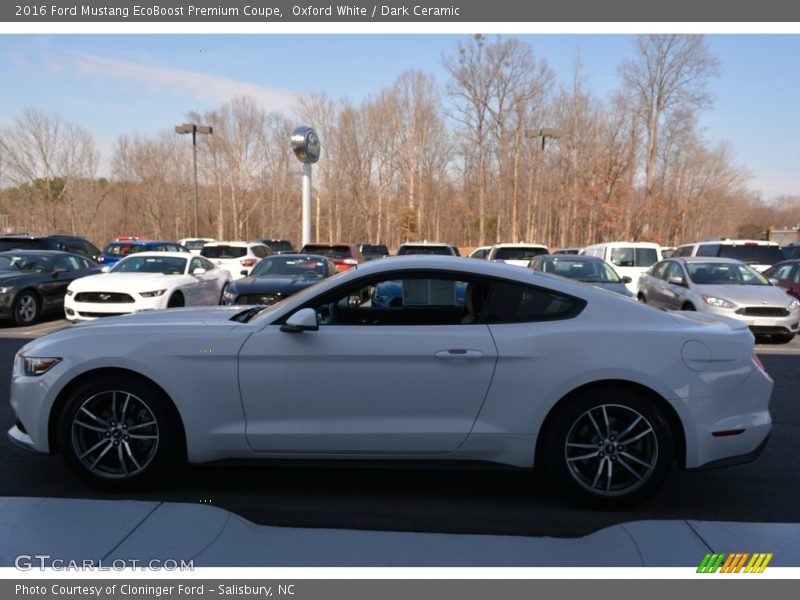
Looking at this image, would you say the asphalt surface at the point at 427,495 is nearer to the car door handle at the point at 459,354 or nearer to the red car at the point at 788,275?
the car door handle at the point at 459,354

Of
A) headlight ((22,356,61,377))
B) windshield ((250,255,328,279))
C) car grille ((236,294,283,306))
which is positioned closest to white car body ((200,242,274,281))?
windshield ((250,255,328,279))

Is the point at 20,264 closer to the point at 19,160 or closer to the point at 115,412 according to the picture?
the point at 115,412

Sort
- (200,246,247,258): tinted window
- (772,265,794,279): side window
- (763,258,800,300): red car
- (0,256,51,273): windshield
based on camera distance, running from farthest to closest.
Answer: (200,246,247,258): tinted window → (772,265,794,279): side window → (0,256,51,273): windshield → (763,258,800,300): red car

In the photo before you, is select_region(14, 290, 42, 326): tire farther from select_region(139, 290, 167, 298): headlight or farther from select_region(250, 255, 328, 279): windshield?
select_region(250, 255, 328, 279): windshield

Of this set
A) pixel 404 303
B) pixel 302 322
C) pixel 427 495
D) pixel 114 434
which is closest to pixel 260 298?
pixel 404 303

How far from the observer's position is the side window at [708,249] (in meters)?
15.9

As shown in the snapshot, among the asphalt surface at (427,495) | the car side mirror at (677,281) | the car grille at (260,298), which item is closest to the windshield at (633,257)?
the car side mirror at (677,281)

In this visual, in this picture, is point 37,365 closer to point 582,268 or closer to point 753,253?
point 582,268

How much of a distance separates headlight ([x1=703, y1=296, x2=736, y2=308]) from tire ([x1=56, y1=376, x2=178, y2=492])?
33.0 feet

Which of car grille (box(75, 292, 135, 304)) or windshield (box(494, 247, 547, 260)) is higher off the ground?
windshield (box(494, 247, 547, 260))

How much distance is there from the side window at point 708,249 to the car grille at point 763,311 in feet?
18.3

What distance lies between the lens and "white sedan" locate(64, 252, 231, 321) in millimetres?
10727

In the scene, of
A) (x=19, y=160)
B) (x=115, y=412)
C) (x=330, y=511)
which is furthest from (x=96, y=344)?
(x=19, y=160)

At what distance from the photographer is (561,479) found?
12.2 feet
